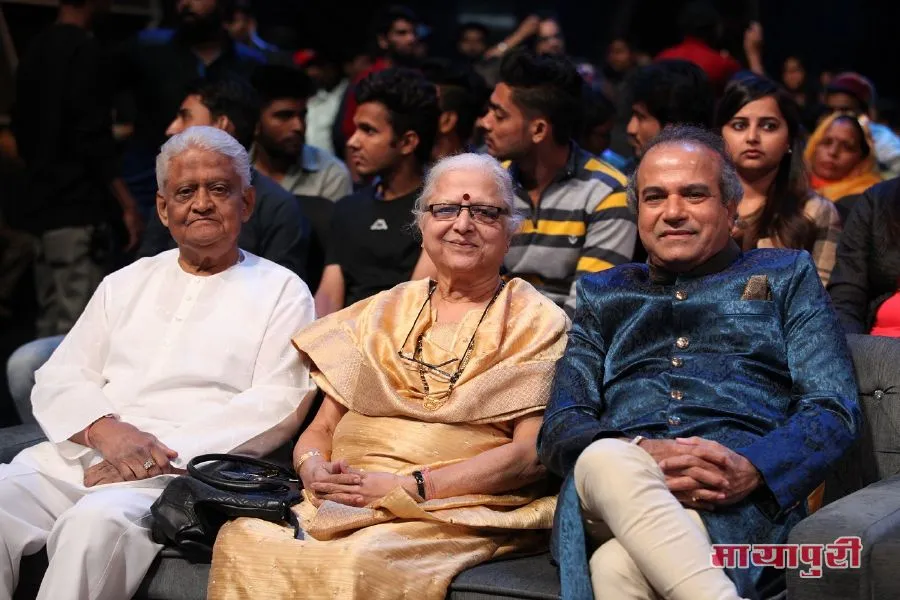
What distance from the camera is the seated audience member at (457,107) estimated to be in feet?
18.4

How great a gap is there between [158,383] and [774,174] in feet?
6.96

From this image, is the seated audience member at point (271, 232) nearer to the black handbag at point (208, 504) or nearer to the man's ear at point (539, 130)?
the man's ear at point (539, 130)

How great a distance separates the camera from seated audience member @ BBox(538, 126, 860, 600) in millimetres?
2771

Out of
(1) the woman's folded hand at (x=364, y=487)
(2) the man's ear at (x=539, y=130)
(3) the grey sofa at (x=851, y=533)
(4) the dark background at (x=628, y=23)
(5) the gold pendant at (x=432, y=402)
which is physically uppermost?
(4) the dark background at (x=628, y=23)

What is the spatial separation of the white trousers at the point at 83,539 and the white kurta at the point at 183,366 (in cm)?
16

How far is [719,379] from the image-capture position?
10.2 feet

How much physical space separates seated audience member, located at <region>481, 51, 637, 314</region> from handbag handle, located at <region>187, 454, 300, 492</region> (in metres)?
1.14

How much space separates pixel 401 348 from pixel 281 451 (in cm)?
59

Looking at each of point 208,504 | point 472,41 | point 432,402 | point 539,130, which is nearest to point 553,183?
point 539,130

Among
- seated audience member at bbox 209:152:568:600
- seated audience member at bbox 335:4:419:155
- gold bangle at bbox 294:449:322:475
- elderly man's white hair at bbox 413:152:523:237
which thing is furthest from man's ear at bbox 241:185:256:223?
seated audience member at bbox 335:4:419:155

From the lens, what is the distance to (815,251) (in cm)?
433

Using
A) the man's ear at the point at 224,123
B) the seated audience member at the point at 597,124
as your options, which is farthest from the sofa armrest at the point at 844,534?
the seated audience member at the point at 597,124

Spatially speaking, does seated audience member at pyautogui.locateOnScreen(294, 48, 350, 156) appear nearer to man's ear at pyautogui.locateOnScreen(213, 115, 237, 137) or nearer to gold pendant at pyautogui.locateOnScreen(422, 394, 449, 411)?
man's ear at pyautogui.locateOnScreen(213, 115, 237, 137)

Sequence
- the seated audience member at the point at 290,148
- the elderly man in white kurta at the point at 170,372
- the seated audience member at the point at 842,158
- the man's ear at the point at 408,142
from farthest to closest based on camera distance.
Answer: the seated audience member at the point at 842,158
the seated audience member at the point at 290,148
the man's ear at the point at 408,142
the elderly man in white kurta at the point at 170,372
